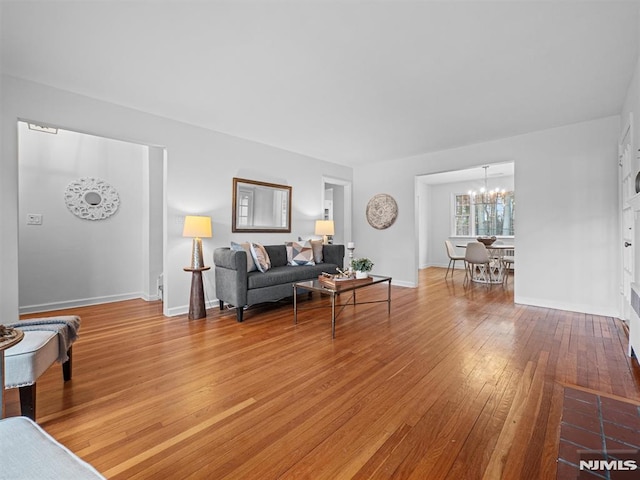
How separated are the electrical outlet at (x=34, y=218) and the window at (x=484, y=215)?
8.96 m

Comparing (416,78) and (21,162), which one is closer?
(416,78)

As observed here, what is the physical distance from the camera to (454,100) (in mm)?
3109

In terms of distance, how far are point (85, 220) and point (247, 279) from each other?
2640 millimetres

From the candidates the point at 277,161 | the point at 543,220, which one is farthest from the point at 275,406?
the point at 543,220

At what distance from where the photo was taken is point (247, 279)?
3.47 metres

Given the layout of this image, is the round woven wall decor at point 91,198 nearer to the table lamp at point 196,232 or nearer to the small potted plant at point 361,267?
the table lamp at point 196,232

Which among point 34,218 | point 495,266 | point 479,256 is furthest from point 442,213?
point 34,218

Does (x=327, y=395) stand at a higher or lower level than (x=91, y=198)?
lower

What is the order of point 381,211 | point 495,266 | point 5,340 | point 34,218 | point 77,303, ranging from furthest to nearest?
point 495,266 < point 381,211 < point 77,303 < point 34,218 < point 5,340

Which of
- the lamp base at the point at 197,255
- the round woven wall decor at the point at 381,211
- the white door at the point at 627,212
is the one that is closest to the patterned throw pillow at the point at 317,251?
the round woven wall decor at the point at 381,211

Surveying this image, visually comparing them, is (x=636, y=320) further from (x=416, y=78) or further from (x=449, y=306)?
(x=416, y=78)

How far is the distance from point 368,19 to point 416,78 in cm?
93

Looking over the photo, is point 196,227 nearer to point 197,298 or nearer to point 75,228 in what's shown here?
point 197,298

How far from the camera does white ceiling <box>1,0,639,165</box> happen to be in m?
1.88
